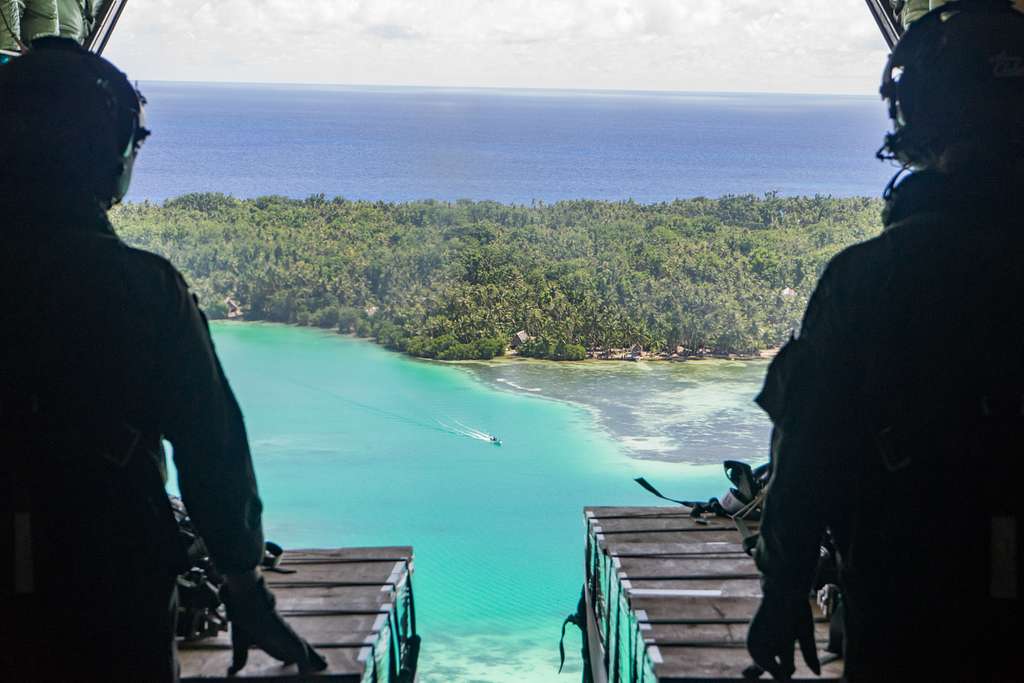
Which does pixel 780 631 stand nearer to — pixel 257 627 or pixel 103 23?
pixel 257 627

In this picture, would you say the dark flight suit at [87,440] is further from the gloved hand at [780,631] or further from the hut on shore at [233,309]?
the hut on shore at [233,309]

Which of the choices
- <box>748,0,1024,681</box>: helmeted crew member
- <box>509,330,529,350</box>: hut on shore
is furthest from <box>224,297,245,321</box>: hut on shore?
<box>748,0,1024,681</box>: helmeted crew member

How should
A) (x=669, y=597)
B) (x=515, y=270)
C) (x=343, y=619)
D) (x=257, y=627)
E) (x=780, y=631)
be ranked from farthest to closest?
(x=515, y=270) → (x=669, y=597) → (x=343, y=619) → (x=257, y=627) → (x=780, y=631)

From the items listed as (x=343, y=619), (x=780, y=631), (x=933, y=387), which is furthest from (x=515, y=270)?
(x=933, y=387)

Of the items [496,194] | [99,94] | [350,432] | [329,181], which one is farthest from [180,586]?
[329,181]

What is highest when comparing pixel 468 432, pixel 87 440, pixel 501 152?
pixel 87 440

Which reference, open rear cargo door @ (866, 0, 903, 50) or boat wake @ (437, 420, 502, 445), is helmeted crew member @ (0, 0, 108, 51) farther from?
boat wake @ (437, 420, 502, 445)
